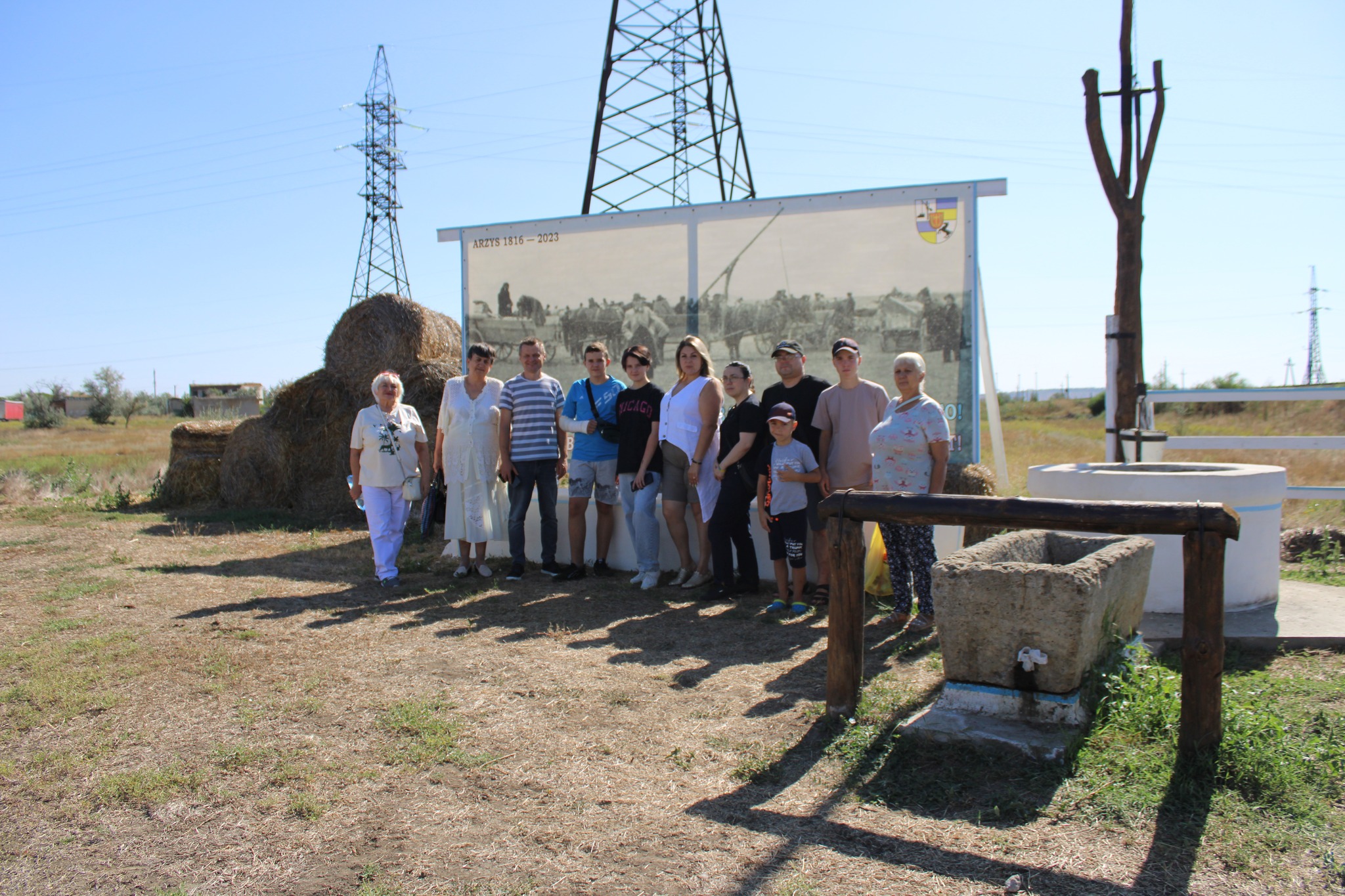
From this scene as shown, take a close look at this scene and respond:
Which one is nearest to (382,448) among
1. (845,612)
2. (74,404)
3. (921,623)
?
(921,623)

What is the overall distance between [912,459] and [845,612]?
169cm

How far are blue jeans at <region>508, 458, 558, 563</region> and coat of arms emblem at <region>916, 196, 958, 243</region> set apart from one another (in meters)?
3.55

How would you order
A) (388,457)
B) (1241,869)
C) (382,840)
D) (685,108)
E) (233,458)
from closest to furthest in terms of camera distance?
(1241,869) → (382,840) → (388,457) → (233,458) → (685,108)

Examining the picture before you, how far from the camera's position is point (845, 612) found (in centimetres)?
389

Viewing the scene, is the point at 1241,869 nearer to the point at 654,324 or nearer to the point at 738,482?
the point at 738,482

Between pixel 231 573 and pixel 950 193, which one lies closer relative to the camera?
pixel 950 193

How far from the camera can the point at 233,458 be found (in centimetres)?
1226

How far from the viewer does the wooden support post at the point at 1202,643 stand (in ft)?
10.4

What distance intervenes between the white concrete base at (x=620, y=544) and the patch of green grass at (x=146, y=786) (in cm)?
396

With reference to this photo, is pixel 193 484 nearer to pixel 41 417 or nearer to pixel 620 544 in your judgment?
pixel 620 544

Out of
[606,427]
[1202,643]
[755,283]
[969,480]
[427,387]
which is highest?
[755,283]

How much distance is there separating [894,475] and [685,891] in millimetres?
3175

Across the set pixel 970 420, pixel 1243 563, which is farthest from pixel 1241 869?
pixel 970 420

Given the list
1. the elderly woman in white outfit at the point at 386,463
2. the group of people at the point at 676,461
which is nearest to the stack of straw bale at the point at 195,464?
the group of people at the point at 676,461
